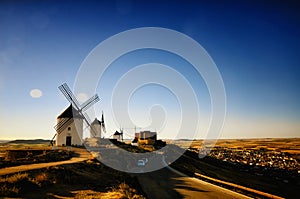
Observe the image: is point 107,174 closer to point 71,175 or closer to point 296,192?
point 71,175

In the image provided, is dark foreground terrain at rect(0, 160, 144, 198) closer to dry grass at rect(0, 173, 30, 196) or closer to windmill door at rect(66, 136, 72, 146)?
dry grass at rect(0, 173, 30, 196)

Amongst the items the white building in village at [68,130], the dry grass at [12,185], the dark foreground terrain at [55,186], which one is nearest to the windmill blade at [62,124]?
the white building in village at [68,130]

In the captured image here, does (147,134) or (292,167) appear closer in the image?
(292,167)

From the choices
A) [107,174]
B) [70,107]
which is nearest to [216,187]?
[107,174]

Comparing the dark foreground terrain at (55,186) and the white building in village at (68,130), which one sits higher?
the white building in village at (68,130)

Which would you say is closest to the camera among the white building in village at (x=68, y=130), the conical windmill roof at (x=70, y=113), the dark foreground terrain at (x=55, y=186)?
the dark foreground terrain at (x=55, y=186)

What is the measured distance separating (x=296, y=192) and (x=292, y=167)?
1790 centimetres

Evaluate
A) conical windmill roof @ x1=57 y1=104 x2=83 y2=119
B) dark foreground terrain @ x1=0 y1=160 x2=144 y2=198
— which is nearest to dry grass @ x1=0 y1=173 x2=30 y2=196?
dark foreground terrain @ x1=0 y1=160 x2=144 y2=198

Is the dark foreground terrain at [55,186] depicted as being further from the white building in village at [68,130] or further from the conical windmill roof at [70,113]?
the conical windmill roof at [70,113]

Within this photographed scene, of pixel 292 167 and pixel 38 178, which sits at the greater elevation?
pixel 38 178

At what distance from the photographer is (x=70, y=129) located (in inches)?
1911

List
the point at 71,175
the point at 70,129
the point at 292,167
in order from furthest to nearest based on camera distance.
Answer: the point at 70,129 → the point at 292,167 → the point at 71,175

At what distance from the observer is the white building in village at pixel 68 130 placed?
4781 cm

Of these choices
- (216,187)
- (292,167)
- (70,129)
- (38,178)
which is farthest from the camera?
(70,129)
